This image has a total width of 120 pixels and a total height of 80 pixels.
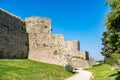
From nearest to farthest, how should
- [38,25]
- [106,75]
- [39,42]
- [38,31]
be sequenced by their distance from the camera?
[106,75]
[39,42]
[38,31]
[38,25]

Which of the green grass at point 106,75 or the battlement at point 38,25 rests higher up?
the battlement at point 38,25

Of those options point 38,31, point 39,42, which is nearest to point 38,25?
point 38,31

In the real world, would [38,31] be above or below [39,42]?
above

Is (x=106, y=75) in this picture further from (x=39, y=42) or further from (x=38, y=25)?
(x=38, y=25)

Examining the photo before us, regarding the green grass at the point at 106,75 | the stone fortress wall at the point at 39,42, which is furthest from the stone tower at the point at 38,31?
the green grass at the point at 106,75

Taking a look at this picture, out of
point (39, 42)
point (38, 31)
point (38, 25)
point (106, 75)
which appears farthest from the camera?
point (38, 25)

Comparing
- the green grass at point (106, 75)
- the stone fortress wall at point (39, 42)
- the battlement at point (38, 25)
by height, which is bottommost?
the green grass at point (106, 75)

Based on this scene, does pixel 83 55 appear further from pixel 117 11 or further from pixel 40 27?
pixel 117 11

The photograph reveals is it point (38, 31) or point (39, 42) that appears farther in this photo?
point (38, 31)

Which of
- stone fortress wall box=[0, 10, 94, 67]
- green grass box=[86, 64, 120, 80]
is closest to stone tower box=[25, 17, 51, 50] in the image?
stone fortress wall box=[0, 10, 94, 67]

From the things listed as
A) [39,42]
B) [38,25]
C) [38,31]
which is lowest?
[39,42]

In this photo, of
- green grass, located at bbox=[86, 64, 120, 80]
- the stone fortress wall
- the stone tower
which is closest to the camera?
green grass, located at bbox=[86, 64, 120, 80]

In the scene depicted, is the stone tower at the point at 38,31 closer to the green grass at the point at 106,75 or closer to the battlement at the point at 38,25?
the battlement at the point at 38,25

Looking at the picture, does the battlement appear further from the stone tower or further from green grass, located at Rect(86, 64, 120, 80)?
green grass, located at Rect(86, 64, 120, 80)
